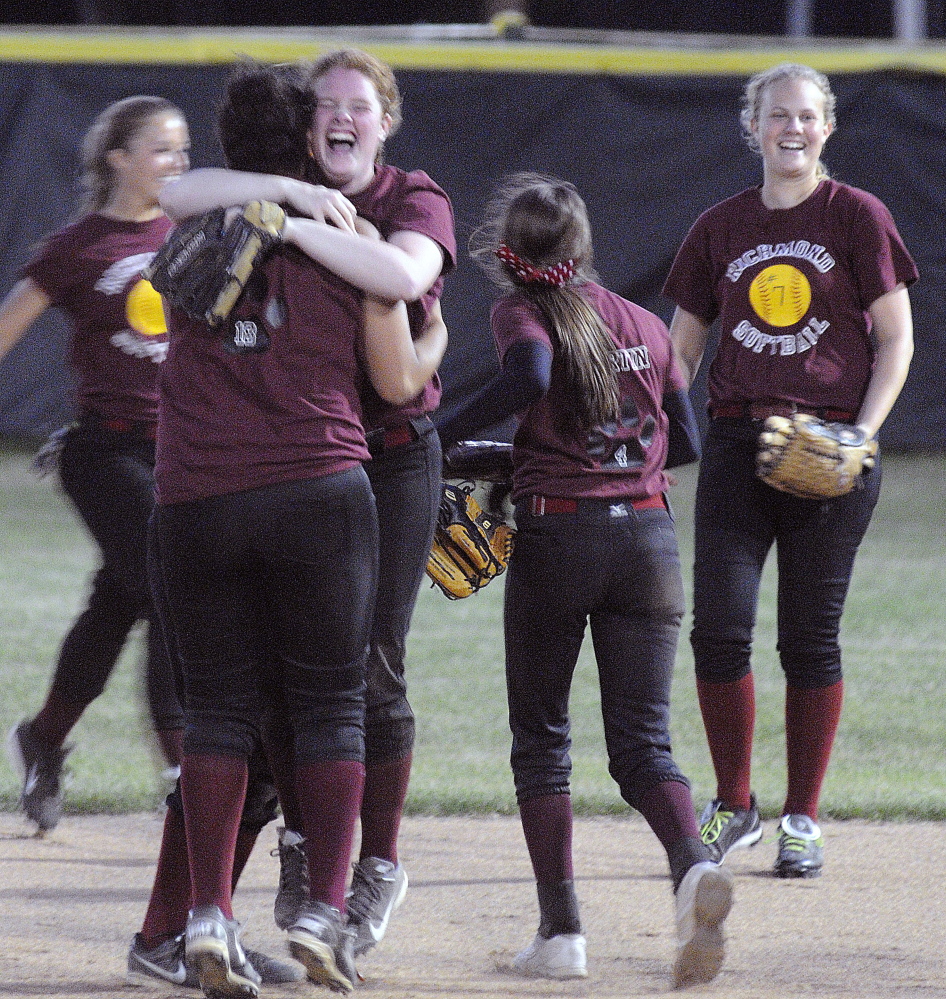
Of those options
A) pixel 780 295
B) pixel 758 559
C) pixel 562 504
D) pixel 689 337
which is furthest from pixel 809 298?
pixel 562 504

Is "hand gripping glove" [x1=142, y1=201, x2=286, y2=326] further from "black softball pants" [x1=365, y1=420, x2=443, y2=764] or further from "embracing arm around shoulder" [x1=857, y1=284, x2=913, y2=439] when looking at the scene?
"embracing arm around shoulder" [x1=857, y1=284, x2=913, y2=439]

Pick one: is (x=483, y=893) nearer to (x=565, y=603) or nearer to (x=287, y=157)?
(x=565, y=603)

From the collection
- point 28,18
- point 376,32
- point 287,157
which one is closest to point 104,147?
point 287,157

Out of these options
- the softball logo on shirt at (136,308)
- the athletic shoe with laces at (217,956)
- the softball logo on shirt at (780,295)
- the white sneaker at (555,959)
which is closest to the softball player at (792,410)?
the softball logo on shirt at (780,295)

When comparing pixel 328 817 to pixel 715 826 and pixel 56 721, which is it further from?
pixel 56 721

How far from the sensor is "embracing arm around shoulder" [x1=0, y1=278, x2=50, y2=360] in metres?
4.19

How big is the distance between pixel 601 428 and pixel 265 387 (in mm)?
833

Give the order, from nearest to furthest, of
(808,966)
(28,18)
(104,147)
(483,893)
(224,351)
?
(224,351)
(808,966)
(483,893)
(104,147)
(28,18)

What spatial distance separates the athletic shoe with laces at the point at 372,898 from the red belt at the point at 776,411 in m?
1.47

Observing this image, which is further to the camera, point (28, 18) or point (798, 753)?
point (28, 18)

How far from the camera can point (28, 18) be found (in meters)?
17.3

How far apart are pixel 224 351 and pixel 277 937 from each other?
4.56ft

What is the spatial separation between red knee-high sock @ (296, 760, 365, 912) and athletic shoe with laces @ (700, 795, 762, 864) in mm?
1343

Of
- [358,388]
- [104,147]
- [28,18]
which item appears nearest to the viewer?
[358,388]
